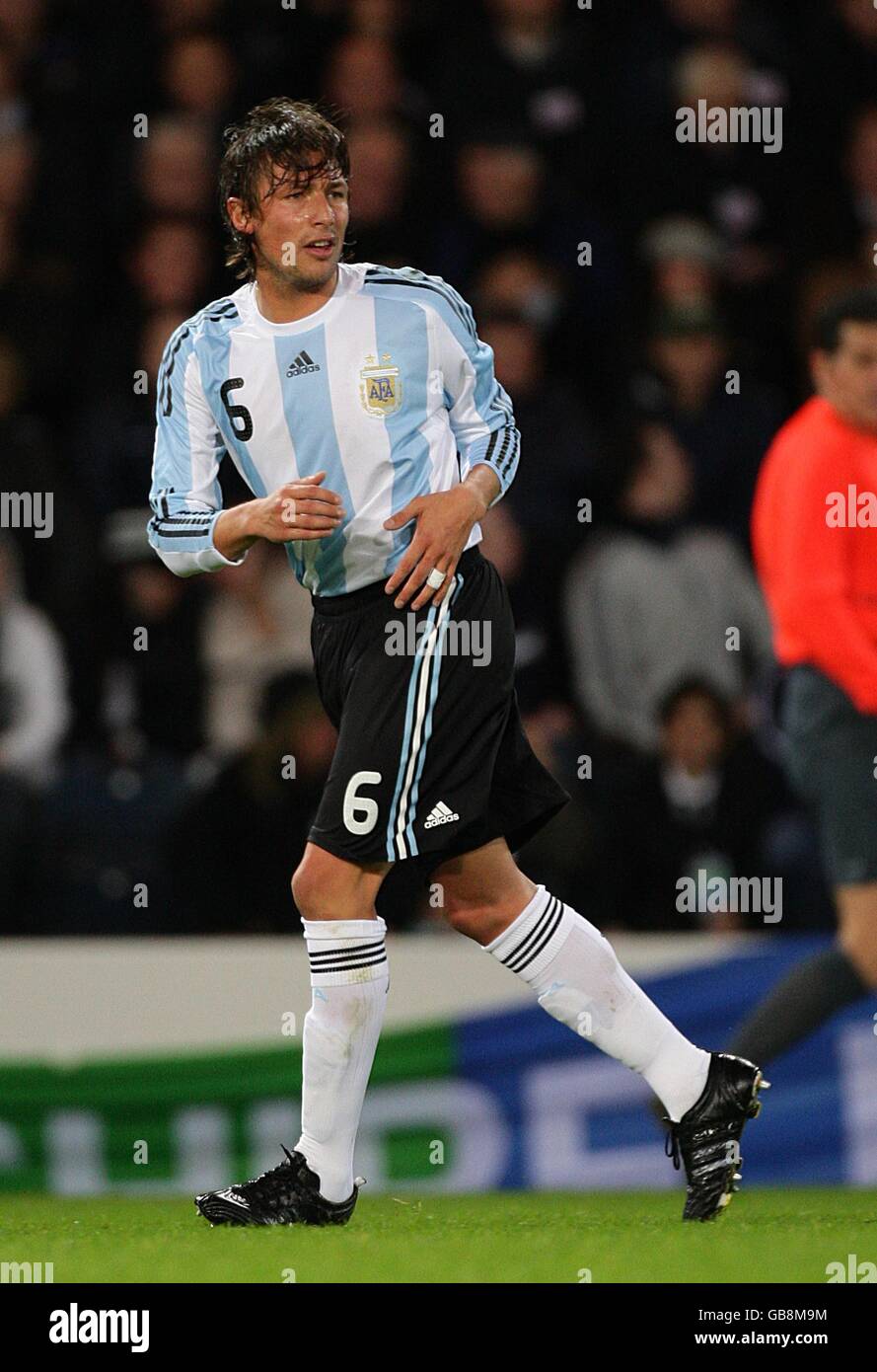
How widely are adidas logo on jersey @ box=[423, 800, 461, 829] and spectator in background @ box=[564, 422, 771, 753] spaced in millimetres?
2947

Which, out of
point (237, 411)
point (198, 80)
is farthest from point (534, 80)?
point (237, 411)

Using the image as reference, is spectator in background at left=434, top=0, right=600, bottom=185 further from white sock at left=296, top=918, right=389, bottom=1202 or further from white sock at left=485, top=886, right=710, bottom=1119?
white sock at left=296, top=918, right=389, bottom=1202

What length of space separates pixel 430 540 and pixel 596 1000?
37.5 inches

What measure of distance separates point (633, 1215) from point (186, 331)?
6.84 feet

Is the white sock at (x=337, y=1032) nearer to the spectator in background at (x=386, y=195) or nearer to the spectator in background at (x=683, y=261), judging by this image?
the spectator in background at (x=386, y=195)

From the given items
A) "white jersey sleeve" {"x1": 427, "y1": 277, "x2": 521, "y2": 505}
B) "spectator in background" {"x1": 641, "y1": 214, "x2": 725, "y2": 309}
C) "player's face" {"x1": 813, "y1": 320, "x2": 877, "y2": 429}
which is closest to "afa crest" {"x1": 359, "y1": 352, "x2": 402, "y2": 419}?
"white jersey sleeve" {"x1": 427, "y1": 277, "x2": 521, "y2": 505}

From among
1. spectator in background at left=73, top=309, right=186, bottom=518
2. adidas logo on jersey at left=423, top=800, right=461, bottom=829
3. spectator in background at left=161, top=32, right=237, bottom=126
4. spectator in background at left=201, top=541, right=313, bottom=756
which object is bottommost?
adidas logo on jersey at left=423, top=800, right=461, bottom=829

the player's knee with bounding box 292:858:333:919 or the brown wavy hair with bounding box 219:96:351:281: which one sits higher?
the brown wavy hair with bounding box 219:96:351:281

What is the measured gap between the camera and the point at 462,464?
13.9 ft

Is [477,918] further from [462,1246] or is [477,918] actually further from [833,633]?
[833,633]

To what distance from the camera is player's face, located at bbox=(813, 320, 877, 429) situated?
5.71m

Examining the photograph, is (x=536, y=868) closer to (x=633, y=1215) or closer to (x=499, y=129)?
(x=633, y=1215)
